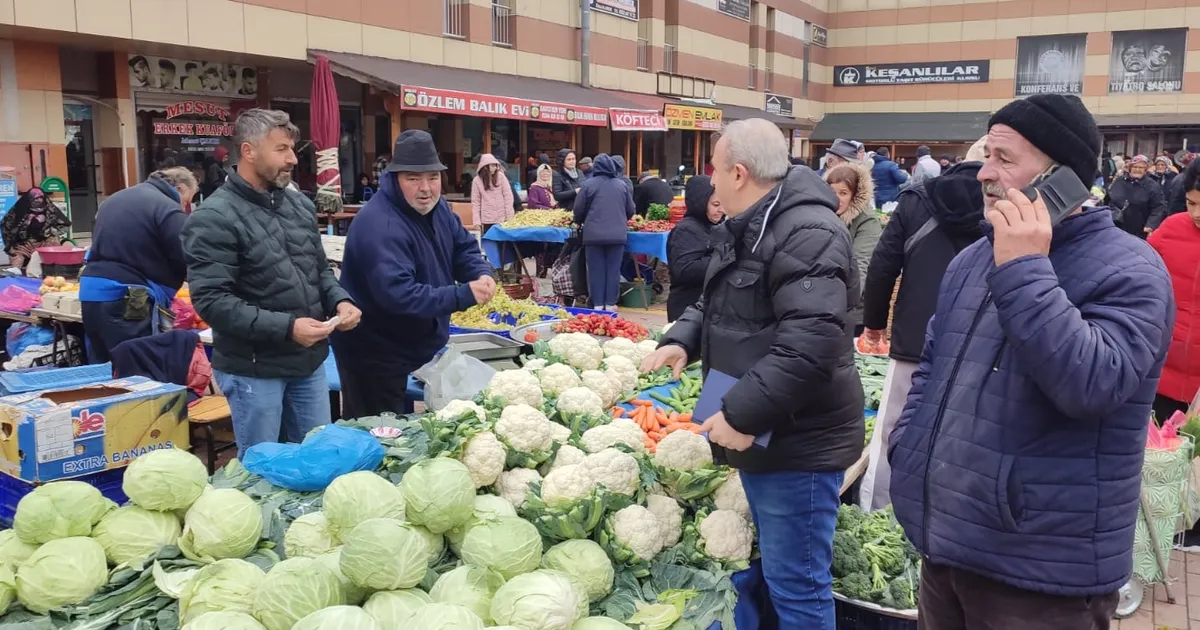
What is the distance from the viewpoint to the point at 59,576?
247cm

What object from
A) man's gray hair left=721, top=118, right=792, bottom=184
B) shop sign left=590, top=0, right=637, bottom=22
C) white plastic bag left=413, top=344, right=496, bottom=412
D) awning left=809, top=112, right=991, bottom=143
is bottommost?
white plastic bag left=413, top=344, right=496, bottom=412

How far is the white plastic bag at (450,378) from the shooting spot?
13.6 feet

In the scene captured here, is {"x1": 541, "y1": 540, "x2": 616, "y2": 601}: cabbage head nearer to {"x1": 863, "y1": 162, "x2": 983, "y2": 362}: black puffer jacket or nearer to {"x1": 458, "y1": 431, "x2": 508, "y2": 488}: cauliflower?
{"x1": 458, "y1": 431, "x2": 508, "y2": 488}: cauliflower

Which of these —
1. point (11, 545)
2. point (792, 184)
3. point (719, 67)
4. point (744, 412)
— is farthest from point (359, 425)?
point (719, 67)

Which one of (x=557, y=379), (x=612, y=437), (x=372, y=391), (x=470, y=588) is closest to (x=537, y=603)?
(x=470, y=588)

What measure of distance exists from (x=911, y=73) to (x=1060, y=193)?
119 feet

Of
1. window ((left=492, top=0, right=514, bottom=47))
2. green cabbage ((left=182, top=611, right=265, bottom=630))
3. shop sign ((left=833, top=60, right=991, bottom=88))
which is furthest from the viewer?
shop sign ((left=833, top=60, right=991, bottom=88))

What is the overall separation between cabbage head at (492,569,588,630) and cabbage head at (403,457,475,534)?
399 mm

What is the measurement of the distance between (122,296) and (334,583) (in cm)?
393

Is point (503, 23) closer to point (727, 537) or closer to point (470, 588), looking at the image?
point (727, 537)

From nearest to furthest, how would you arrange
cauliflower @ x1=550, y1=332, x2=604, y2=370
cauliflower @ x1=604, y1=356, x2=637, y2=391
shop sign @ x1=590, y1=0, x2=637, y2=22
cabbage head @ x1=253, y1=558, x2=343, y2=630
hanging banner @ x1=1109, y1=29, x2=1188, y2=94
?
1. cabbage head @ x1=253, y1=558, x2=343, y2=630
2. cauliflower @ x1=604, y1=356, x2=637, y2=391
3. cauliflower @ x1=550, y1=332, x2=604, y2=370
4. shop sign @ x1=590, y1=0, x2=637, y2=22
5. hanging banner @ x1=1109, y1=29, x2=1188, y2=94

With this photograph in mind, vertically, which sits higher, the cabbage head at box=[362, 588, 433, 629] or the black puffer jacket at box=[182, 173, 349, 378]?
the black puffer jacket at box=[182, 173, 349, 378]

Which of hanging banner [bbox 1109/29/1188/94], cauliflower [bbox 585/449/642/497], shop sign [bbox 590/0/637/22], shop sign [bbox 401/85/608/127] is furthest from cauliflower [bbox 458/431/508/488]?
hanging banner [bbox 1109/29/1188/94]

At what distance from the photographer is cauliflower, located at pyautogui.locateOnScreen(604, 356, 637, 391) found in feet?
14.7
